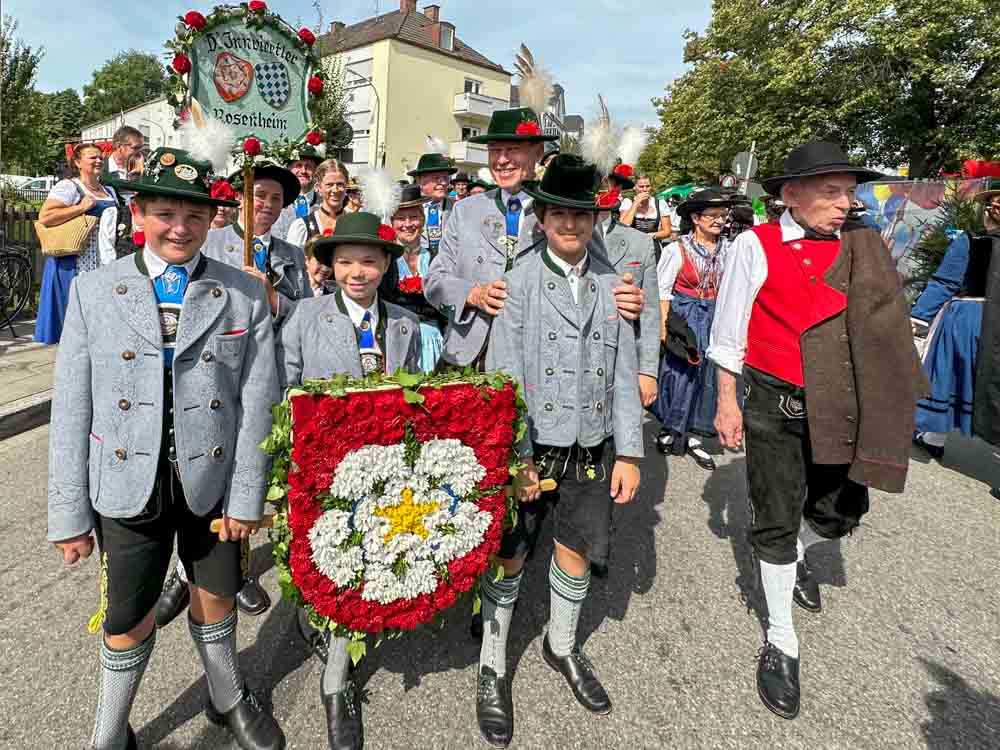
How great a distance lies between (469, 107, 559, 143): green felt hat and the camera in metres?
3.14

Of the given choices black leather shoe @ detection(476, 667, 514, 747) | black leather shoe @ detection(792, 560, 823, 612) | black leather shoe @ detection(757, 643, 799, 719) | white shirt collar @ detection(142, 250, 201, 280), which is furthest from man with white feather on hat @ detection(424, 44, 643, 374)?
black leather shoe @ detection(792, 560, 823, 612)

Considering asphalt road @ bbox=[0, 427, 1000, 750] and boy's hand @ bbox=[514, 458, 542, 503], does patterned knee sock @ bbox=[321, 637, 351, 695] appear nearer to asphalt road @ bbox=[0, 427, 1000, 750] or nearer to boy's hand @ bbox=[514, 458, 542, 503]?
asphalt road @ bbox=[0, 427, 1000, 750]

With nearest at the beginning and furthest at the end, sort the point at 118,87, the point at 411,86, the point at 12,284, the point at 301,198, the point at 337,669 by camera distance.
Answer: the point at 337,669
the point at 301,198
the point at 12,284
the point at 411,86
the point at 118,87

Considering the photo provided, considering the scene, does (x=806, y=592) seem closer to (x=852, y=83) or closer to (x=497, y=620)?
(x=497, y=620)

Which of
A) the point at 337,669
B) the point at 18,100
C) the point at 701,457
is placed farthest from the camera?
the point at 18,100

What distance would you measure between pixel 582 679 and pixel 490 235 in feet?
7.22

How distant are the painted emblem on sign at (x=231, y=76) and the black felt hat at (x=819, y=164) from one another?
267 cm

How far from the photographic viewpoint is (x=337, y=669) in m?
2.40

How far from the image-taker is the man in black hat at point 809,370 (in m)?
2.63

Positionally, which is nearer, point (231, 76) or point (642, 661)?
point (642, 661)

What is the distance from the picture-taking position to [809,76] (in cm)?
2286

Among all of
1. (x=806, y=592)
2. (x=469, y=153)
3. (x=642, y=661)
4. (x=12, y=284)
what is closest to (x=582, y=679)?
(x=642, y=661)

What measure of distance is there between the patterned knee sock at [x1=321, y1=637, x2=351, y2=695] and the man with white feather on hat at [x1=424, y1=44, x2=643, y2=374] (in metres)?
1.33

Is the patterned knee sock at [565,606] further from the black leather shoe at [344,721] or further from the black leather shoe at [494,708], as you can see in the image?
the black leather shoe at [344,721]
